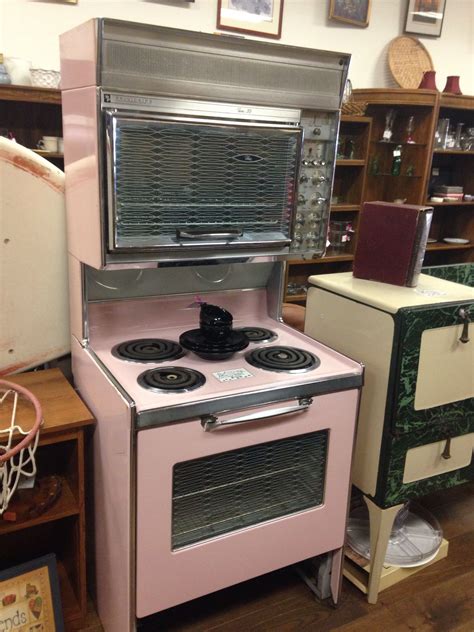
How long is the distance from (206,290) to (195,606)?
3.24 feet

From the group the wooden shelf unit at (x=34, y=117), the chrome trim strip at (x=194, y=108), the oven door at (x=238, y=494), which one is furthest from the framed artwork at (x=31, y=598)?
the wooden shelf unit at (x=34, y=117)

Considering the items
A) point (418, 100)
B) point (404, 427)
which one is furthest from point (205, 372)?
point (418, 100)

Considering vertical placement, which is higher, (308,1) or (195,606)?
(308,1)

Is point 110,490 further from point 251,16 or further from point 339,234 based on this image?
point 251,16

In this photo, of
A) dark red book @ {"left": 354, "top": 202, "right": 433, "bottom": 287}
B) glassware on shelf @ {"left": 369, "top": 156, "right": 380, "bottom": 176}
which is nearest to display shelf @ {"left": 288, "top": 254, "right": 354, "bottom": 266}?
glassware on shelf @ {"left": 369, "top": 156, "right": 380, "bottom": 176}

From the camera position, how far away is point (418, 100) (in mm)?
3670

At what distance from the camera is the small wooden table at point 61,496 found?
1.47 metres

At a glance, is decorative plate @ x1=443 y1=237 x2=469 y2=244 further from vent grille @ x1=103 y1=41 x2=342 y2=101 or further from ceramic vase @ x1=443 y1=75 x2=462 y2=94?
vent grille @ x1=103 y1=41 x2=342 y2=101

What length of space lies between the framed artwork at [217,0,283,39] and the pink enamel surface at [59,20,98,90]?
2.16 meters

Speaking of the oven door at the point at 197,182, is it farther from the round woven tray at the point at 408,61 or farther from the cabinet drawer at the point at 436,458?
the round woven tray at the point at 408,61

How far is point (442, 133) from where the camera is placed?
3986mm

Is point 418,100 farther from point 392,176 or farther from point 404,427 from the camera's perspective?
point 404,427

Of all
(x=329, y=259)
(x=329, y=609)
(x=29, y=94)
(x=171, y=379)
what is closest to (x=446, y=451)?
(x=329, y=609)

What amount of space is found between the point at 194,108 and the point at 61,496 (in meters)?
1.10
